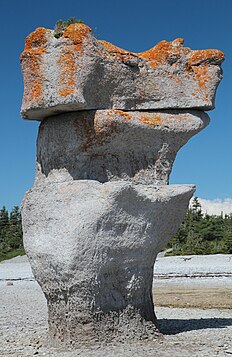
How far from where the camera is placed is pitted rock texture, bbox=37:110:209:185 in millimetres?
10594

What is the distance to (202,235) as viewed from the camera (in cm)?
4769

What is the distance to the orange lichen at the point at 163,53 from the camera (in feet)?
37.3

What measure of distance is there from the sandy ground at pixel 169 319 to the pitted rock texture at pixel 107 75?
420 centimetres

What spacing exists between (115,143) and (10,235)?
155ft

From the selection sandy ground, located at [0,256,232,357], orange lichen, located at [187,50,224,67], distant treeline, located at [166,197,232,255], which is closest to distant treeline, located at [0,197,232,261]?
distant treeline, located at [166,197,232,255]

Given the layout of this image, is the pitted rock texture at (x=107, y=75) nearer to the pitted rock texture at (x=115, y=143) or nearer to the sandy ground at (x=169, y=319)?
the pitted rock texture at (x=115, y=143)

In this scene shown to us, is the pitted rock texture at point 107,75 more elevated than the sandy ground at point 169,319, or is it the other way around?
the pitted rock texture at point 107,75

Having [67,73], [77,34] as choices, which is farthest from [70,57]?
[77,34]

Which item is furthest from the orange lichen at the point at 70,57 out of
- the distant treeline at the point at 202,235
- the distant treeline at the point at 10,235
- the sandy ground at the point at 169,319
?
the distant treeline at the point at 10,235

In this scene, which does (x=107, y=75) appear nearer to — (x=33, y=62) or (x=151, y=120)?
(x=151, y=120)

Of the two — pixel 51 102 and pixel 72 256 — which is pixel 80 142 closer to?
pixel 51 102

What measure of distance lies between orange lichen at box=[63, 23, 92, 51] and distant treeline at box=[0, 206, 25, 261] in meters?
41.5

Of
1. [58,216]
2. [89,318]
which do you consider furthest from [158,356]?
[58,216]

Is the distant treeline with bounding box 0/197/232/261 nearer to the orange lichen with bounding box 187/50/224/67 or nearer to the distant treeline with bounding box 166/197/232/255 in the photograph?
the distant treeline with bounding box 166/197/232/255
